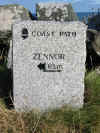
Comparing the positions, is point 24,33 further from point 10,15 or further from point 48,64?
point 10,15

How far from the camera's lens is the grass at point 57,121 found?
3014 mm

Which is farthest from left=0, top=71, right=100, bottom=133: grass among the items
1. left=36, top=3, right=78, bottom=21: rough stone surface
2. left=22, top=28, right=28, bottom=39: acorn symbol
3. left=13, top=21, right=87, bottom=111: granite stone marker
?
left=36, top=3, right=78, bottom=21: rough stone surface

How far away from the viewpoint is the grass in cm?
301

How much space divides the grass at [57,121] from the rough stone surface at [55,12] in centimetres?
333

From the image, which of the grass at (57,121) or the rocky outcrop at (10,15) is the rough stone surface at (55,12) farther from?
the grass at (57,121)

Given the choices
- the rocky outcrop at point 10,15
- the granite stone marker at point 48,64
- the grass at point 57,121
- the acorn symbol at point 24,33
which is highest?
the rocky outcrop at point 10,15

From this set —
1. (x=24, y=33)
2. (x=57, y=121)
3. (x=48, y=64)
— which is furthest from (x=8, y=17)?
(x=57, y=121)

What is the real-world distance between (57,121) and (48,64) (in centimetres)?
86

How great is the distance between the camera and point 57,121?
3234 millimetres

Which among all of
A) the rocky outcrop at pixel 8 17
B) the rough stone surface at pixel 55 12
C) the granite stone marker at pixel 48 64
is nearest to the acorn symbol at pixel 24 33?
the granite stone marker at pixel 48 64

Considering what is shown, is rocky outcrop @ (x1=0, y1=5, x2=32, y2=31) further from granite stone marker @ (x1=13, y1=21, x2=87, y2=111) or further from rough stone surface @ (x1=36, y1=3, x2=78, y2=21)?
granite stone marker @ (x1=13, y1=21, x2=87, y2=111)

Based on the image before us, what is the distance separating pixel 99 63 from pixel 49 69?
5.30 feet

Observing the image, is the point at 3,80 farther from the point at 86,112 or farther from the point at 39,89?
the point at 86,112

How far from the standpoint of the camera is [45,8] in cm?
693
